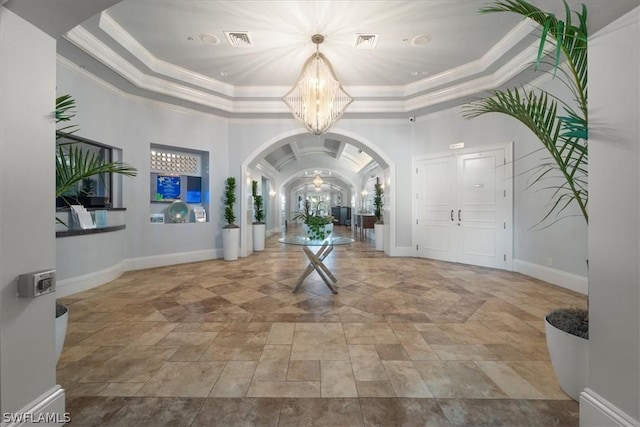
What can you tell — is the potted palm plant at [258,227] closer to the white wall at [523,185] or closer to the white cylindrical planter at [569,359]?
the white wall at [523,185]

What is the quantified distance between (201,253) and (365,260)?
3.70 meters

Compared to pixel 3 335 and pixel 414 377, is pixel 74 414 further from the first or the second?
Result: pixel 414 377

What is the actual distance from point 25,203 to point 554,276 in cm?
592

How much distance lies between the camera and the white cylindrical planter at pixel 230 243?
582 centimetres

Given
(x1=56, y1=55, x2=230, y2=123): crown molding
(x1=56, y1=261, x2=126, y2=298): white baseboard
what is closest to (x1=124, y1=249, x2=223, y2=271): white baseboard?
(x1=56, y1=261, x2=126, y2=298): white baseboard

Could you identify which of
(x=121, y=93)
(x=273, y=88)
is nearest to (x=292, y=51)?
(x=273, y=88)

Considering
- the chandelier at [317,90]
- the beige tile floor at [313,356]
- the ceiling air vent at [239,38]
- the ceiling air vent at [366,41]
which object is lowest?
the beige tile floor at [313,356]

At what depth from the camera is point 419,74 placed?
488 centimetres

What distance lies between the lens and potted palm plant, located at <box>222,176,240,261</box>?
5.84 metres

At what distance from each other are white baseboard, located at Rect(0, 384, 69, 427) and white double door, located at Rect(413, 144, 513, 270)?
5976 millimetres

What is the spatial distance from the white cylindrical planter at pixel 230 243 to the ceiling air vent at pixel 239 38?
356 centimetres

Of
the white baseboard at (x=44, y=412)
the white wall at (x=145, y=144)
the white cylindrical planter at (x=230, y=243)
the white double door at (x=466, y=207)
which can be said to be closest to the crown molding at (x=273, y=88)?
the white wall at (x=145, y=144)

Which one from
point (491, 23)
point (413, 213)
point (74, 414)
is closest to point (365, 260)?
point (413, 213)

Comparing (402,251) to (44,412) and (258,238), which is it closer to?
(258,238)
